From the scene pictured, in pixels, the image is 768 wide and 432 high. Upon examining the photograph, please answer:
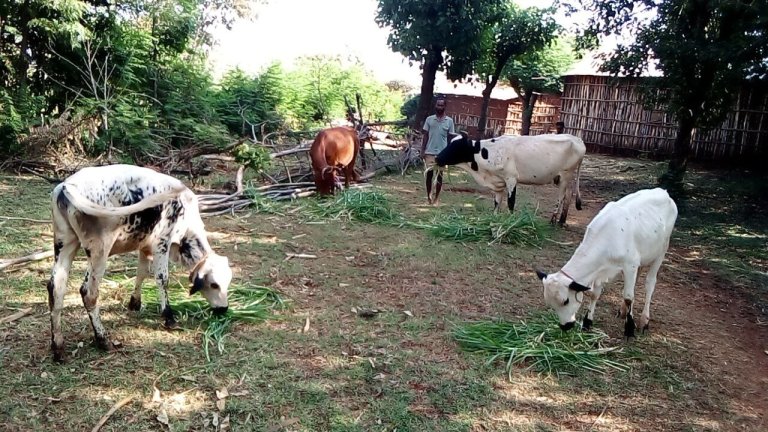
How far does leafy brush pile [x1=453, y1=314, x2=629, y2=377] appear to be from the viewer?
454 centimetres

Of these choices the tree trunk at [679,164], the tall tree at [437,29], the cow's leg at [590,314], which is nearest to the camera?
the cow's leg at [590,314]

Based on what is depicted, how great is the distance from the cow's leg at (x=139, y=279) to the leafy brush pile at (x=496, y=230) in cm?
415

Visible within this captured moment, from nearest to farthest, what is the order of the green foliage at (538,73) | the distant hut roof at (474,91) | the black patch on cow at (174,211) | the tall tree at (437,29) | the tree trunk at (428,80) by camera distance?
the black patch on cow at (174,211) < the tall tree at (437,29) < the tree trunk at (428,80) < the green foliage at (538,73) < the distant hut roof at (474,91)

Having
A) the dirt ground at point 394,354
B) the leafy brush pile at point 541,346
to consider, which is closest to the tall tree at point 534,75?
the dirt ground at point 394,354

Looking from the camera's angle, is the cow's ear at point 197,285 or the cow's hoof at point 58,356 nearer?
the cow's hoof at point 58,356

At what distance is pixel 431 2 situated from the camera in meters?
16.5

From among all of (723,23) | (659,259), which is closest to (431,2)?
(723,23)

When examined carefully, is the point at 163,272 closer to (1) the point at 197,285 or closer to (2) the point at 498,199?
(1) the point at 197,285

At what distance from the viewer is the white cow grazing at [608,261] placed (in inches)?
192

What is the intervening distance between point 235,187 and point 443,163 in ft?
11.6

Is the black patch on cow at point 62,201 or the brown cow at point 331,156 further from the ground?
the brown cow at point 331,156

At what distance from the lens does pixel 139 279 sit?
4879mm

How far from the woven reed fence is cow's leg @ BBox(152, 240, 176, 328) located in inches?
537

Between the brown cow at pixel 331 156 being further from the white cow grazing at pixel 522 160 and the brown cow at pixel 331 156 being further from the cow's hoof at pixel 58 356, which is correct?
the cow's hoof at pixel 58 356
